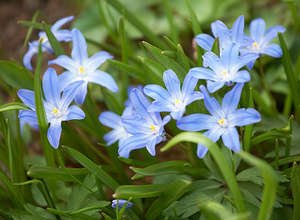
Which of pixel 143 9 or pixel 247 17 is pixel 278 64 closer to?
pixel 247 17

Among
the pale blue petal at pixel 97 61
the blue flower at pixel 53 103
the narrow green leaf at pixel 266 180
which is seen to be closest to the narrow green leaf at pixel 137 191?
the blue flower at pixel 53 103

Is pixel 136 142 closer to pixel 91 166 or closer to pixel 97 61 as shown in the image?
pixel 91 166

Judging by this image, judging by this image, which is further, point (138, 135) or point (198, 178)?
point (198, 178)

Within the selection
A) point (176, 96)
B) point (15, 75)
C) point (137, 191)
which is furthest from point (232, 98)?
point (15, 75)

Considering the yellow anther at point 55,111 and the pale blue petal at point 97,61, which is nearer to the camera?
the yellow anther at point 55,111

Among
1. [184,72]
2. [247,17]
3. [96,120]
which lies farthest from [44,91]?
[247,17]

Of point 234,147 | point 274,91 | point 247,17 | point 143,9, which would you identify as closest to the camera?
point 234,147

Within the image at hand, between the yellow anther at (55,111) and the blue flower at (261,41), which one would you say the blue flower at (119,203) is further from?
the blue flower at (261,41)
